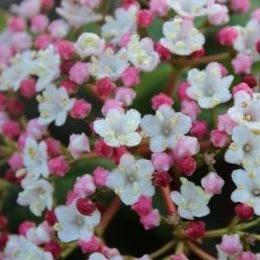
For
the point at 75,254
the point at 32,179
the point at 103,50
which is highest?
the point at 103,50

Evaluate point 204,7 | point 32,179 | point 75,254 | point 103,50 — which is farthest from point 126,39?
point 75,254

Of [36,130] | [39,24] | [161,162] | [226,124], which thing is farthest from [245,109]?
[39,24]

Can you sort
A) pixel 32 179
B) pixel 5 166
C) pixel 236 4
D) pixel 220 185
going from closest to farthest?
pixel 220 185, pixel 32 179, pixel 236 4, pixel 5 166

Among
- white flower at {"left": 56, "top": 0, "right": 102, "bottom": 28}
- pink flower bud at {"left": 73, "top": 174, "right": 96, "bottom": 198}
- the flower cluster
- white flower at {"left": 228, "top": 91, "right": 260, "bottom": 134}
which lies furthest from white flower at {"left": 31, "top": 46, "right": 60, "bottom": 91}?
white flower at {"left": 228, "top": 91, "right": 260, "bottom": 134}

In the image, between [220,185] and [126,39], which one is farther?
[126,39]

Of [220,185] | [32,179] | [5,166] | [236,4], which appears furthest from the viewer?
[5,166]

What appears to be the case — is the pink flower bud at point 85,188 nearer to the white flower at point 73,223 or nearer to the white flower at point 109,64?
the white flower at point 73,223

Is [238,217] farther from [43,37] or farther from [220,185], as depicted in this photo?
[43,37]

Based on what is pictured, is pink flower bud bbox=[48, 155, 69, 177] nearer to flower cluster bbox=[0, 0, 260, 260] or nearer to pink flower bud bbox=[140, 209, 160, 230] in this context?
flower cluster bbox=[0, 0, 260, 260]

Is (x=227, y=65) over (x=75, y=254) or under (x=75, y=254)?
over
